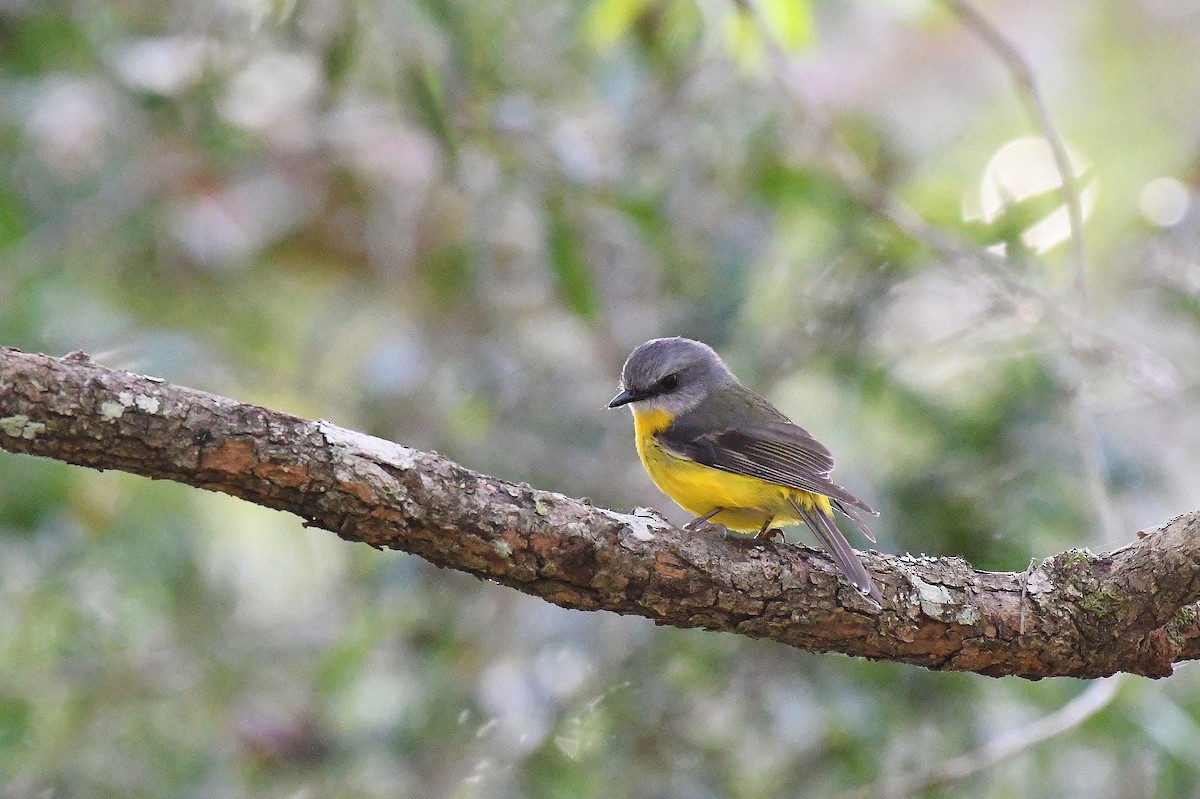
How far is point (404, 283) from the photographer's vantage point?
21.7ft

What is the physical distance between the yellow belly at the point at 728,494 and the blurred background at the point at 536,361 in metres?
0.78

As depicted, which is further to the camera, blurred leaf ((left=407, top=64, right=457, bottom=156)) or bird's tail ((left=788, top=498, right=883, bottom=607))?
blurred leaf ((left=407, top=64, right=457, bottom=156))

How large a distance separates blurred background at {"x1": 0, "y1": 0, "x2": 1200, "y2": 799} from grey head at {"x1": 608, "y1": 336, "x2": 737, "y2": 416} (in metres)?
0.44

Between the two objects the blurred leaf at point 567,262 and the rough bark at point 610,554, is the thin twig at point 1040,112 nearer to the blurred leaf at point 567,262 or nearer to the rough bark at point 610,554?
the blurred leaf at point 567,262

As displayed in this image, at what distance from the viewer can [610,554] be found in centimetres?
264

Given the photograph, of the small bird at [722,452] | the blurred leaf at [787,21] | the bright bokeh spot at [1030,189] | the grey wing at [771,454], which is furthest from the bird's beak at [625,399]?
the bright bokeh spot at [1030,189]

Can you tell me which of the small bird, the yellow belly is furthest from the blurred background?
the yellow belly

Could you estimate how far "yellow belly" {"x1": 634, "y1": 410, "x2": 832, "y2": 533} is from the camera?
150 inches

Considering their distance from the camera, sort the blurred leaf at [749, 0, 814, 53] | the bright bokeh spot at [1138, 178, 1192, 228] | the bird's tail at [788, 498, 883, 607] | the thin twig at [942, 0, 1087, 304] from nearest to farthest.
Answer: the bird's tail at [788, 498, 883, 607] < the blurred leaf at [749, 0, 814, 53] < the thin twig at [942, 0, 1087, 304] < the bright bokeh spot at [1138, 178, 1192, 228]

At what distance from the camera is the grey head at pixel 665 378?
14.1 feet

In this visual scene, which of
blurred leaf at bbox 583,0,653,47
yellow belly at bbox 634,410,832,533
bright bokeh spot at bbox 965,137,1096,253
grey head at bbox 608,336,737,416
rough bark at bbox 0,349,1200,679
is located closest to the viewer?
rough bark at bbox 0,349,1200,679

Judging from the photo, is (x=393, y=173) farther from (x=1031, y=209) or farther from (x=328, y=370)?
(x=1031, y=209)

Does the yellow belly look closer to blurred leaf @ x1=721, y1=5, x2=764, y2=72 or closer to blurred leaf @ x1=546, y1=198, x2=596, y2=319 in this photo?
blurred leaf @ x1=546, y1=198, x2=596, y2=319

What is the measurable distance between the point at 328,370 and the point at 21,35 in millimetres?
2370
